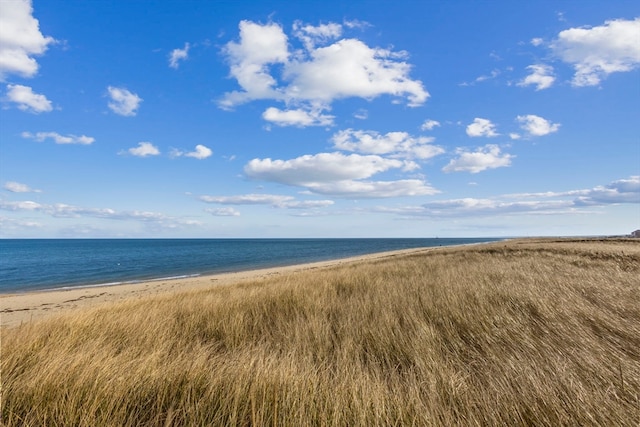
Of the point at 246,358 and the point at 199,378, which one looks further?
the point at 246,358

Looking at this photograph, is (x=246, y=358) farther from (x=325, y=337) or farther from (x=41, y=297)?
(x=41, y=297)

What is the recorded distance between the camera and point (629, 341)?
4391mm

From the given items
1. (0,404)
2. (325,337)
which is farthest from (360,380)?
(0,404)

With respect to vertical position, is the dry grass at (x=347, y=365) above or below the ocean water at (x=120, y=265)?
above

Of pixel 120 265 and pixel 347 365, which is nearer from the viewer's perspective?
pixel 347 365

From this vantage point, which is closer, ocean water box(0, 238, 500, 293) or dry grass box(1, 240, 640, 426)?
dry grass box(1, 240, 640, 426)

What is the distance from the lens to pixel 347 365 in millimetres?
3824

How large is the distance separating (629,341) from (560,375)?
6.91 feet

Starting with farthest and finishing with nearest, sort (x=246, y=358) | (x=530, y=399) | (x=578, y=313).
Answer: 1. (x=578, y=313)
2. (x=246, y=358)
3. (x=530, y=399)

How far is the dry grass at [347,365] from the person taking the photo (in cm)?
280

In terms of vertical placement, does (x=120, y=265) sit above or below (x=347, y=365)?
below

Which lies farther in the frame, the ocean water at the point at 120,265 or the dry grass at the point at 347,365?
the ocean water at the point at 120,265

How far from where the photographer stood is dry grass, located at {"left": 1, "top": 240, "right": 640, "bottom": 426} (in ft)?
9.18

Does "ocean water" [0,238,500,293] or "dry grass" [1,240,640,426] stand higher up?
"dry grass" [1,240,640,426]
